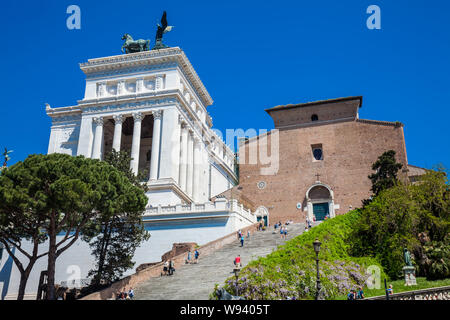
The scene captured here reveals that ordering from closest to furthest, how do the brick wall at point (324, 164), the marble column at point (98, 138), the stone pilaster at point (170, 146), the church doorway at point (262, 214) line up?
the brick wall at point (324, 164), the stone pilaster at point (170, 146), the church doorway at point (262, 214), the marble column at point (98, 138)

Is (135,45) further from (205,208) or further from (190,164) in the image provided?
(205,208)

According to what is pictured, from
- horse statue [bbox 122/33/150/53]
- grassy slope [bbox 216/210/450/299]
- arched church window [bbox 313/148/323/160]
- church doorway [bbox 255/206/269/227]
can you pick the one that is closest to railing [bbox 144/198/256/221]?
grassy slope [bbox 216/210/450/299]

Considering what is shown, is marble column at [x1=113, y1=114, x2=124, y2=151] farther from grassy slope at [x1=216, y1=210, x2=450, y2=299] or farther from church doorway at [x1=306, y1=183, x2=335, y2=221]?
grassy slope at [x1=216, y1=210, x2=450, y2=299]

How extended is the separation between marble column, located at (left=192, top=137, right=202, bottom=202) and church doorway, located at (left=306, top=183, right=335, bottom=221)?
35.0ft

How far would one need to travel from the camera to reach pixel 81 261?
1268 inches

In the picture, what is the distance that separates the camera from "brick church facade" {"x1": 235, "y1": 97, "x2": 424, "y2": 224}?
40.1 meters

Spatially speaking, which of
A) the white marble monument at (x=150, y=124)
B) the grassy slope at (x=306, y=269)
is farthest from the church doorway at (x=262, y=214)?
the grassy slope at (x=306, y=269)

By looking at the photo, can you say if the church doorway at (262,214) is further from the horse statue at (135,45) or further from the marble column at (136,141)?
the horse statue at (135,45)

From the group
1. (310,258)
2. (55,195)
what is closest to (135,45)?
(55,195)

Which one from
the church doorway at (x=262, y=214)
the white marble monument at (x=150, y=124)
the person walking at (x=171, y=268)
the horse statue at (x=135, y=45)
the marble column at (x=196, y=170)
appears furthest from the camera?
the horse statue at (x=135, y=45)

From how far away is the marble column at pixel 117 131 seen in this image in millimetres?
42844

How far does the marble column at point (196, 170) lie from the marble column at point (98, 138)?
8.96 meters

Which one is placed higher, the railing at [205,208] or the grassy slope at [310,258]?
the railing at [205,208]

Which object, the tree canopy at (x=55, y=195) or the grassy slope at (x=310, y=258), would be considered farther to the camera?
the tree canopy at (x=55, y=195)
